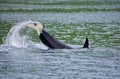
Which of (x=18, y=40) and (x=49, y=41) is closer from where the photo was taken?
(x=49, y=41)

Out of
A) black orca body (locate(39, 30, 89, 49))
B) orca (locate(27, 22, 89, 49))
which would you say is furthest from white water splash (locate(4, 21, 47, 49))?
black orca body (locate(39, 30, 89, 49))

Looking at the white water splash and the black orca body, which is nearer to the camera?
the black orca body

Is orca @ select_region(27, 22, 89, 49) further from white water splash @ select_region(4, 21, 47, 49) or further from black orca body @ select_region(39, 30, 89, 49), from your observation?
white water splash @ select_region(4, 21, 47, 49)

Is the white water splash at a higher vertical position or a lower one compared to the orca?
lower

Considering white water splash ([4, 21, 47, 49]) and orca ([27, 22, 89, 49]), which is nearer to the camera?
orca ([27, 22, 89, 49])

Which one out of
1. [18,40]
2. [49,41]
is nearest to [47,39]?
[49,41]

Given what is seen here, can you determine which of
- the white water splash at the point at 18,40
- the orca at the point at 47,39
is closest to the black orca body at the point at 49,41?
the orca at the point at 47,39

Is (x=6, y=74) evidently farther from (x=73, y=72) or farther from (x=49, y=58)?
(x=49, y=58)

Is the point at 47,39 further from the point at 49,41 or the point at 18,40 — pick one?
the point at 18,40

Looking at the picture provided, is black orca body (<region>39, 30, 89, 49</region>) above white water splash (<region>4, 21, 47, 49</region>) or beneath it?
above

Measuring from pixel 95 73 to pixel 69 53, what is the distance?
621 cm

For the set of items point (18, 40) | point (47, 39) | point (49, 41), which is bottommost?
point (18, 40)

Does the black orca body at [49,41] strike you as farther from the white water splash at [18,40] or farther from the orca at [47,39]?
the white water splash at [18,40]

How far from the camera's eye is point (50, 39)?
32.4 metres
